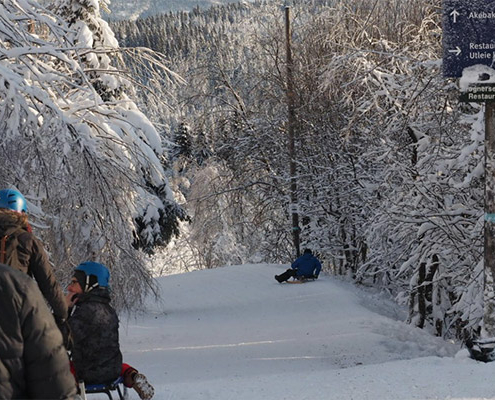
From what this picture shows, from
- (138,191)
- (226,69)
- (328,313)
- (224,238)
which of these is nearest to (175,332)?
(328,313)

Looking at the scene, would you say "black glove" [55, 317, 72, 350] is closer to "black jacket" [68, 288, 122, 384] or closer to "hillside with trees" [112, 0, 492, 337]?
"black jacket" [68, 288, 122, 384]

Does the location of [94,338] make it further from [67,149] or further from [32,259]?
[67,149]

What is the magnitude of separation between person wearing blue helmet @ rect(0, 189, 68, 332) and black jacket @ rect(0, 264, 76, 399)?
9.11 ft

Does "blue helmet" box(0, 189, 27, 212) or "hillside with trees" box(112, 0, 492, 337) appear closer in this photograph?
"blue helmet" box(0, 189, 27, 212)

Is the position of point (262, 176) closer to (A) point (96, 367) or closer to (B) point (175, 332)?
(B) point (175, 332)

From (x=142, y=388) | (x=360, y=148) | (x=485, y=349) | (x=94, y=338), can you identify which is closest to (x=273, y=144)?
(x=360, y=148)

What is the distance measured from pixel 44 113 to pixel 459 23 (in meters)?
4.33

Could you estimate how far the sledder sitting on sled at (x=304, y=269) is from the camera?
60.8 ft

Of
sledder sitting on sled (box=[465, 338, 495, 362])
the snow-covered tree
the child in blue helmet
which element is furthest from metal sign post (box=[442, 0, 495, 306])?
the child in blue helmet

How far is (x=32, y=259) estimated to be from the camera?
5219mm

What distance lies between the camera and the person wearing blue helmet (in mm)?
5145

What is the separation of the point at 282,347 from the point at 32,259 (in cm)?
793

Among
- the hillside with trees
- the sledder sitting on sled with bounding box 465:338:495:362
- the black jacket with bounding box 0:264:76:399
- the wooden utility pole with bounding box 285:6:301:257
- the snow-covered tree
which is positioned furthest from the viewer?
the wooden utility pole with bounding box 285:6:301:257

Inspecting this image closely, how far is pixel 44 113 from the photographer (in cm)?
696
